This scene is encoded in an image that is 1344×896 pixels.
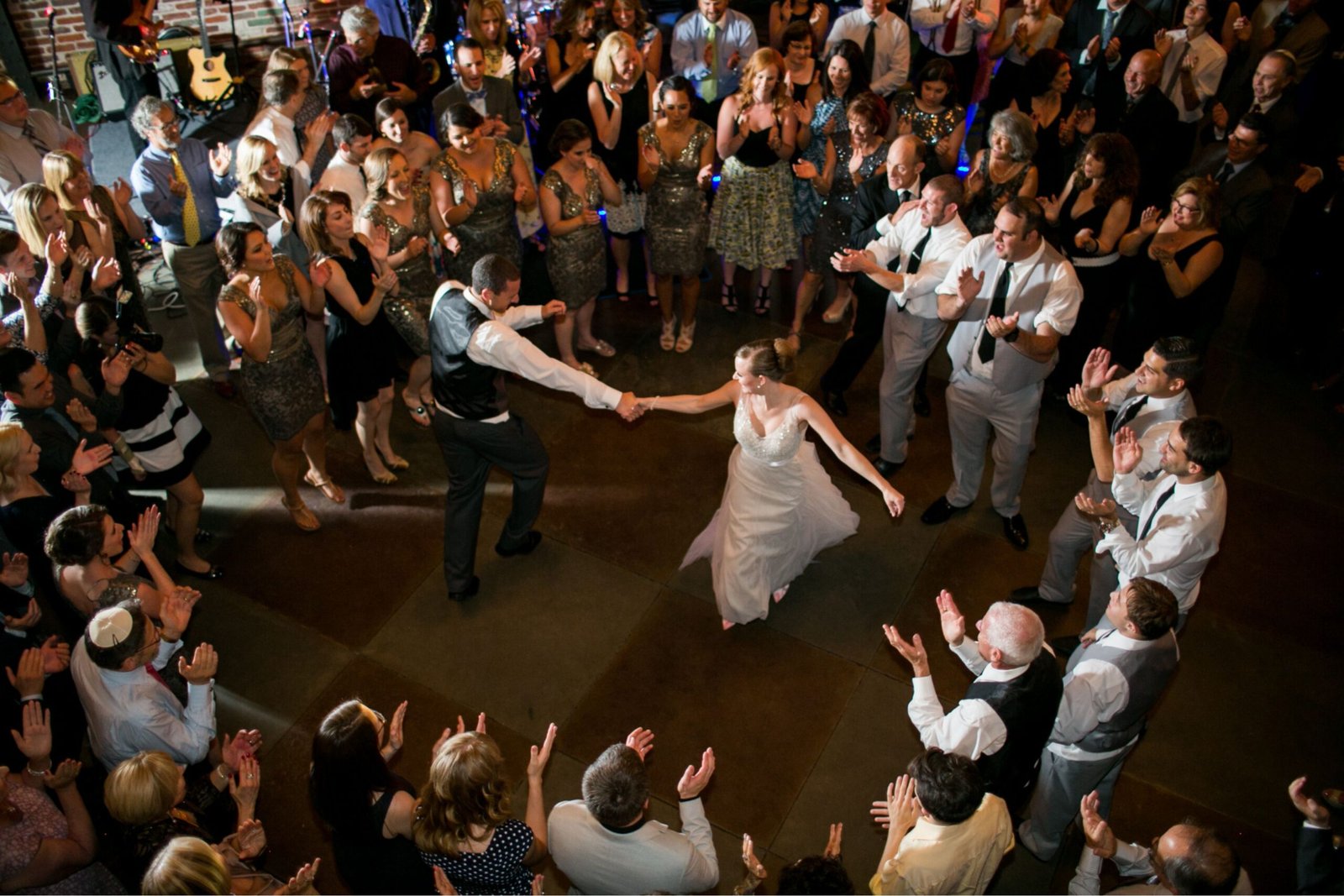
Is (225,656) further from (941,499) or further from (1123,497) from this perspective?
(1123,497)

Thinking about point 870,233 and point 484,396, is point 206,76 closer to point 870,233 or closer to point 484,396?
point 484,396

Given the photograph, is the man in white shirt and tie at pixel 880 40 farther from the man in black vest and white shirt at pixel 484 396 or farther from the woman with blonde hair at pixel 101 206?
the woman with blonde hair at pixel 101 206

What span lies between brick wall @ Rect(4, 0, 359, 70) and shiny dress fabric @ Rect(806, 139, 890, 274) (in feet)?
15.8

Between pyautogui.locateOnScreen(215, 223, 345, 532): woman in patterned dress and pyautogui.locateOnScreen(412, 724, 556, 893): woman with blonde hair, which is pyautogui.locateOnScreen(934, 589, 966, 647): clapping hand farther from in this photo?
pyautogui.locateOnScreen(215, 223, 345, 532): woman in patterned dress

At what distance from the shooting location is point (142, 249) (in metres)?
7.02

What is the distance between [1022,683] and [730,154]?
11.5 feet

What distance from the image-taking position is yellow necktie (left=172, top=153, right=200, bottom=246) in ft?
17.3

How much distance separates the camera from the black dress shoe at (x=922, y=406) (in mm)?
5934

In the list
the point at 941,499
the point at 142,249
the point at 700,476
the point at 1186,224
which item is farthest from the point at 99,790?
the point at 1186,224

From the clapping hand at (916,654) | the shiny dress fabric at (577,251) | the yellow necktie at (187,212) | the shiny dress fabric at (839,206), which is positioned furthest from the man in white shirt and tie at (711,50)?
the clapping hand at (916,654)

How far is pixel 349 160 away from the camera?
536 cm

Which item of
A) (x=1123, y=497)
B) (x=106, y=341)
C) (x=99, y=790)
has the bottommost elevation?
(x=99, y=790)

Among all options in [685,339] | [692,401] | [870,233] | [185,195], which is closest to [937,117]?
[870,233]

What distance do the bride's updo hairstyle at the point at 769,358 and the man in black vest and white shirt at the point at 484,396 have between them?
601 millimetres
